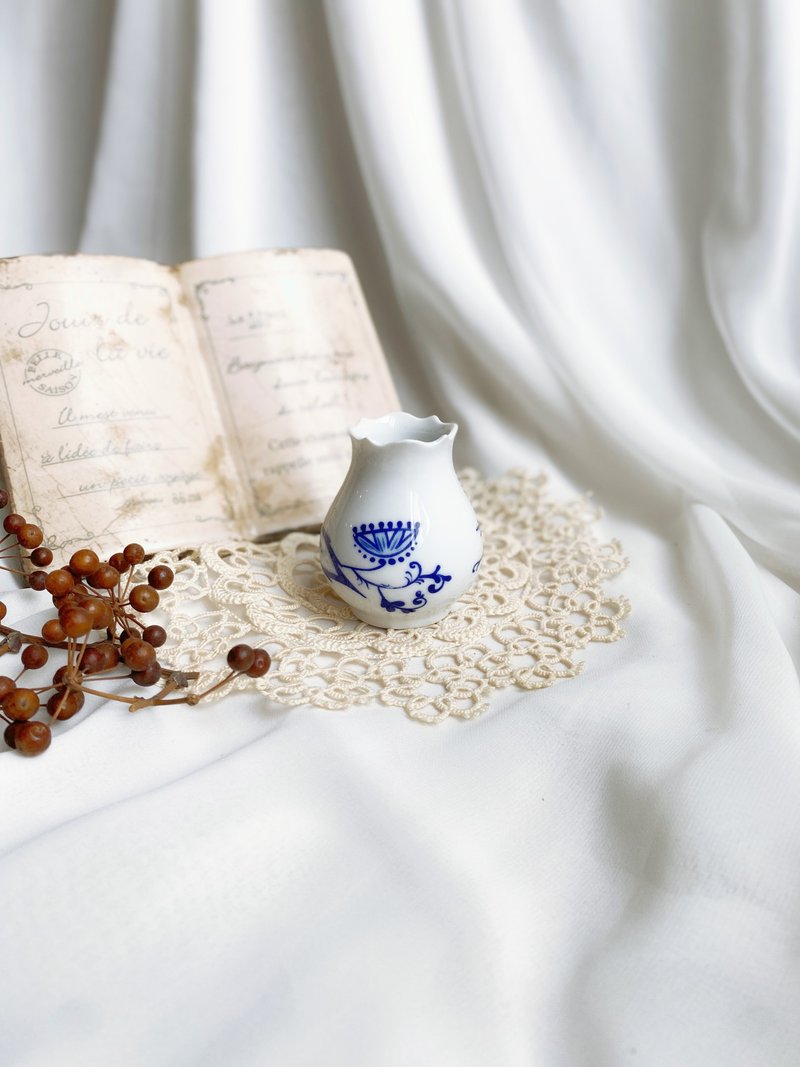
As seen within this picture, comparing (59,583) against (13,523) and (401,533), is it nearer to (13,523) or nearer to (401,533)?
(13,523)

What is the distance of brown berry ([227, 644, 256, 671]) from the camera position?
69 centimetres

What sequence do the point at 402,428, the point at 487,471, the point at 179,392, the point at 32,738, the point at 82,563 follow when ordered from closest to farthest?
the point at 32,738, the point at 82,563, the point at 402,428, the point at 179,392, the point at 487,471

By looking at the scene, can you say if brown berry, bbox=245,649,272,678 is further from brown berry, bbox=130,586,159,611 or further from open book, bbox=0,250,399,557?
open book, bbox=0,250,399,557

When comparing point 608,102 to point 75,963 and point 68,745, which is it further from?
point 75,963

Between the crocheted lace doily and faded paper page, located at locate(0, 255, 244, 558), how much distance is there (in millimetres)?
70

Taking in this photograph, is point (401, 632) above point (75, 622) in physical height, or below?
below

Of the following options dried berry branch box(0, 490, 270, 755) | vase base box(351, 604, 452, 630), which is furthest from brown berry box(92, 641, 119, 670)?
vase base box(351, 604, 452, 630)

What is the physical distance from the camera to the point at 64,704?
2.28 feet

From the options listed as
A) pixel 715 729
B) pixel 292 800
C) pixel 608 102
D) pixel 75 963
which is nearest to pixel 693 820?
pixel 715 729

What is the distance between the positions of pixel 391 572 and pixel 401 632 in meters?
0.07

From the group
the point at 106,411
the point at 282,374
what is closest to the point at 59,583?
the point at 106,411

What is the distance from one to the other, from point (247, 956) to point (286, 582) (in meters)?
0.41

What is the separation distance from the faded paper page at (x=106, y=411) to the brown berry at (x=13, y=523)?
0.05 m

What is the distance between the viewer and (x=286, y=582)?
89cm
